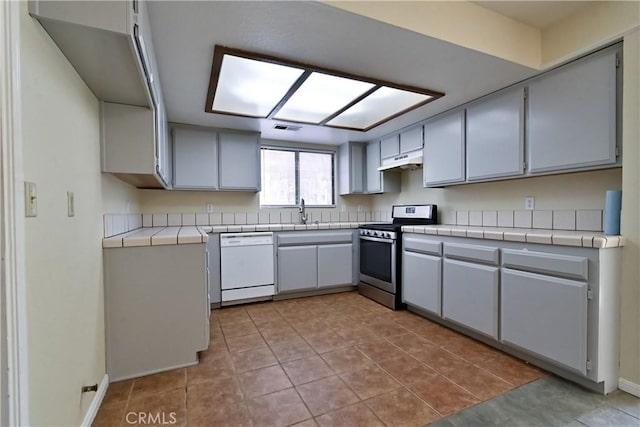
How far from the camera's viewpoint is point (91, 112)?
1765 mm

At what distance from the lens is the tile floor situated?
1.59m

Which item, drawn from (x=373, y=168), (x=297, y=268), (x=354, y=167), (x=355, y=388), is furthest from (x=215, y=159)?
(x=355, y=388)

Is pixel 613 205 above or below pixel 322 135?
below

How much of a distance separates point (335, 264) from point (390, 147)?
1.64 metres

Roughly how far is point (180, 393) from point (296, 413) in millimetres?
708

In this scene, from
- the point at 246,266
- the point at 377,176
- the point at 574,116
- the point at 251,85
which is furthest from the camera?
the point at 377,176

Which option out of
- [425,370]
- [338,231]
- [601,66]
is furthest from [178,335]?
[601,66]

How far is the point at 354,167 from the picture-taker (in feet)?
14.7

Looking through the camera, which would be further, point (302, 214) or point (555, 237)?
point (302, 214)

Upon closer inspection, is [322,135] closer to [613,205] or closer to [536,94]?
[536,94]

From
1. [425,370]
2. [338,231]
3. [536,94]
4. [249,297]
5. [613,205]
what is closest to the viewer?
[613,205]

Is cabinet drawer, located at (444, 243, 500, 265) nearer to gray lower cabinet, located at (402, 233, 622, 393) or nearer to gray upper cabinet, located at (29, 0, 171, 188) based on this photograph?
gray lower cabinet, located at (402, 233, 622, 393)

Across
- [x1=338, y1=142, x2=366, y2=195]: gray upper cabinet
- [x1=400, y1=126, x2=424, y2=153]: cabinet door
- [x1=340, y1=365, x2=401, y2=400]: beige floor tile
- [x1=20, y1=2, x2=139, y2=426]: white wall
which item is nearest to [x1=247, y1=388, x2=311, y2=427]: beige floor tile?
[x1=340, y1=365, x2=401, y2=400]: beige floor tile

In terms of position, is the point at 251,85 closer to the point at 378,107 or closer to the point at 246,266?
the point at 378,107
